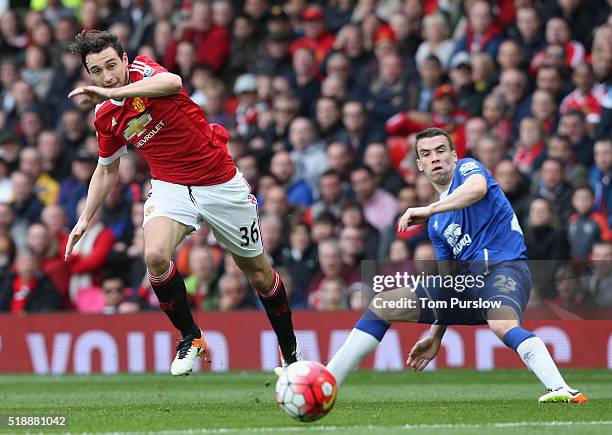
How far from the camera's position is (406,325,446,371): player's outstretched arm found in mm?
8922

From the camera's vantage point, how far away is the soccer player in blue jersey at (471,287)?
851cm

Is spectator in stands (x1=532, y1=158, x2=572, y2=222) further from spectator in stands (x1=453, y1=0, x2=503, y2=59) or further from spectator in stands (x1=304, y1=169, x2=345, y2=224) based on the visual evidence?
spectator in stands (x1=304, y1=169, x2=345, y2=224)

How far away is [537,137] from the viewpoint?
14414 mm

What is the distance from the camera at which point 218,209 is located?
9664mm

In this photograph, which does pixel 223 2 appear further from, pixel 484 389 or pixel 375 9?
pixel 484 389

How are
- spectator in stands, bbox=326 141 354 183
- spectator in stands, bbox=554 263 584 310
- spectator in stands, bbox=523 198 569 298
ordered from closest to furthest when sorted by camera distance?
spectator in stands, bbox=554 263 584 310 < spectator in stands, bbox=523 198 569 298 < spectator in stands, bbox=326 141 354 183

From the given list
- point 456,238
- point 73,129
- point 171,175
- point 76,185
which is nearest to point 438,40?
point 76,185

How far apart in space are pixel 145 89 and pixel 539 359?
10.9 ft

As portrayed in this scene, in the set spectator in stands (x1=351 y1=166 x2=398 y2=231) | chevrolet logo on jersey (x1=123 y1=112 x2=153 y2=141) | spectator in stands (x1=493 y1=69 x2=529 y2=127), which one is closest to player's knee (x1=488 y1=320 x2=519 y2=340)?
chevrolet logo on jersey (x1=123 y1=112 x2=153 y2=141)

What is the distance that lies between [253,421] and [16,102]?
12.0 meters

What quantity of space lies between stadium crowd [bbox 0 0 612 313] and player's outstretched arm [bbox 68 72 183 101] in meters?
5.28

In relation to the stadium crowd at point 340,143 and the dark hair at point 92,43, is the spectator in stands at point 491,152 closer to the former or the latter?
the stadium crowd at point 340,143

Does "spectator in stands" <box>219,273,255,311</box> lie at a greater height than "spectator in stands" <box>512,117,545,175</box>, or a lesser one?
lesser

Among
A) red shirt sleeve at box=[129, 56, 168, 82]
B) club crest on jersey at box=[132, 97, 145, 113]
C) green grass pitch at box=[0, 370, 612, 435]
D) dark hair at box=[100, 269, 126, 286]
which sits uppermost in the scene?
red shirt sleeve at box=[129, 56, 168, 82]
